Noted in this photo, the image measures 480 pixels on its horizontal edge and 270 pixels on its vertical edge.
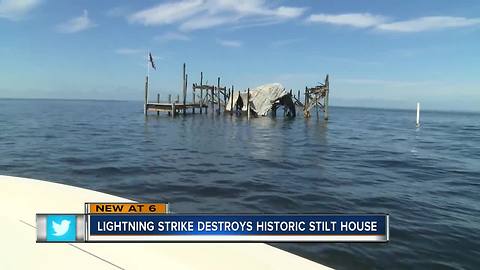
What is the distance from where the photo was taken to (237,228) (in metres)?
→ 3.17

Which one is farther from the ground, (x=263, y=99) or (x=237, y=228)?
(x=263, y=99)

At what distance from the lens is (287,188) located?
10.4m

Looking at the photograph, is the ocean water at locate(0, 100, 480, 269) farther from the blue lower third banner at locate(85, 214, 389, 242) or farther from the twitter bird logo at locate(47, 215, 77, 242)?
the twitter bird logo at locate(47, 215, 77, 242)

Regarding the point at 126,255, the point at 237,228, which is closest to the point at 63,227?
the point at 126,255

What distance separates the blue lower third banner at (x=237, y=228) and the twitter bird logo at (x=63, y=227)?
142mm

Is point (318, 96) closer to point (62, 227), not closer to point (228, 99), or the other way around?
point (228, 99)

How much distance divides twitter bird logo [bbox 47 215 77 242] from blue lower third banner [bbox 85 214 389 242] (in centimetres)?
14

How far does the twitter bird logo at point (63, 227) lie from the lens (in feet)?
10.5

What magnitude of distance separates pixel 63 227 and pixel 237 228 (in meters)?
1.60

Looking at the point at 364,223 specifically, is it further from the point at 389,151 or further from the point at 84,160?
the point at 389,151

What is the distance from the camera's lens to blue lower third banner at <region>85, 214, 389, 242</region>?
122 inches

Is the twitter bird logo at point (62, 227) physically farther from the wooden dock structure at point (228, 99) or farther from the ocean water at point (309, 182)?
the wooden dock structure at point (228, 99)

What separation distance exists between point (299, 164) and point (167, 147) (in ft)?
25.2

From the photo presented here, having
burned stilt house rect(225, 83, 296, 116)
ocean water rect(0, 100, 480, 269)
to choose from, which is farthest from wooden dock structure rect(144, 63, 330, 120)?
ocean water rect(0, 100, 480, 269)
